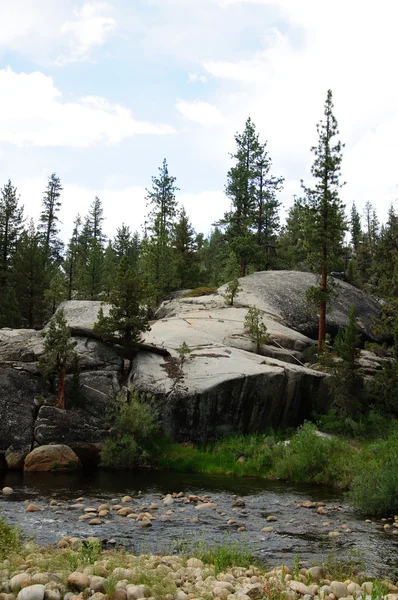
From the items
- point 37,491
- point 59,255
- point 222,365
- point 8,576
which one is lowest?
point 37,491

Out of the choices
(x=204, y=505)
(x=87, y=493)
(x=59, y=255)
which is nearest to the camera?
(x=204, y=505)

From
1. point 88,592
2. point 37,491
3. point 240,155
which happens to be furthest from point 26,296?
point 88,592

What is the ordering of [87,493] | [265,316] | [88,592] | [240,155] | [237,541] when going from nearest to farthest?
1. [88,592]
2. [237,541]
3. [87,493]
4. [265,316]
5. [240,155]

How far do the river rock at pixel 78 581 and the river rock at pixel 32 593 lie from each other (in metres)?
0.63

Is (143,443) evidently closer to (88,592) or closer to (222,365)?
(222,365)

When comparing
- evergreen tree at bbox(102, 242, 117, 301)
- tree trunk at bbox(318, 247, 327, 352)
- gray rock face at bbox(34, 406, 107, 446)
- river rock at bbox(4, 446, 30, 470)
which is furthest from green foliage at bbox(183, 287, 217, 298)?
river rock at bbox(4, 446, 30, 470)

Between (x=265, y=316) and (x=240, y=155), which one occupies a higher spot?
(x=240, y=155)

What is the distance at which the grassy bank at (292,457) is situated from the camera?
20109 mm

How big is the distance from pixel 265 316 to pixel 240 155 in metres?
23.3

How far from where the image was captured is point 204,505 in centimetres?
Answer: 1565

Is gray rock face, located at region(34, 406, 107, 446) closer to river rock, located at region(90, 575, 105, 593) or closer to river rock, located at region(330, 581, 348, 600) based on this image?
river rock, located at region(90, 575, 105, 593)

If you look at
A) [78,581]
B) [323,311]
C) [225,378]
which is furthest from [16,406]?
[323,311]

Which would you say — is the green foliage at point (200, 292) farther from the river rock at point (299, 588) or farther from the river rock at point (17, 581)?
the river rock at point (17, 581)

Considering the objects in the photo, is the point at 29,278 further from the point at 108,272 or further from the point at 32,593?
the point at 32,593
